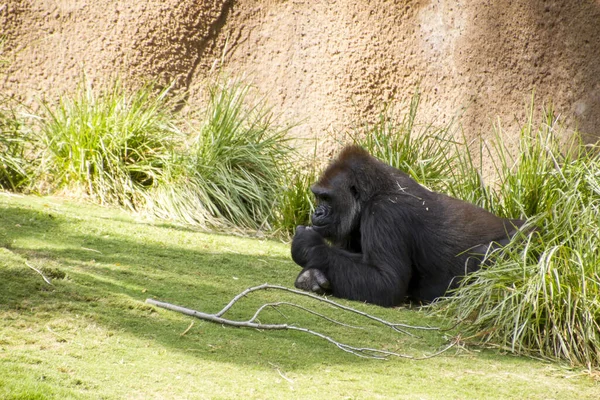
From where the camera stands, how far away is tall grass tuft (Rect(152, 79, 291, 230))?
24.6ft

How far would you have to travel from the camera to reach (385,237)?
16.2 feet

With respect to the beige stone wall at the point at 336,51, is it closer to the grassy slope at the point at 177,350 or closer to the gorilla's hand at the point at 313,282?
the gorilla's hand at the point at 313,282

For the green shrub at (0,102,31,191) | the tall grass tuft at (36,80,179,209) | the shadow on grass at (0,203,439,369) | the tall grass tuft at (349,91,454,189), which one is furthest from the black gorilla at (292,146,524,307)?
the green shrub at (0,102,31,191)

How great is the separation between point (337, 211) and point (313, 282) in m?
0.66

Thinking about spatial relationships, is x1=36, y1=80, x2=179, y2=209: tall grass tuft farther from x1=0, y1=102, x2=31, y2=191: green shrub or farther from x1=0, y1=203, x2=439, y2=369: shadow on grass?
x1=0, y1=203, x2=439, y2=369: shadow on grass

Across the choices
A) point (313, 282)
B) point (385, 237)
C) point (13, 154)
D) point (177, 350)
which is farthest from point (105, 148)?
point (177, 350)

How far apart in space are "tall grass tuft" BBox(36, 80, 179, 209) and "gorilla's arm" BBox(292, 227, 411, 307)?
317cm

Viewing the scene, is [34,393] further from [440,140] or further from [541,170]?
[440,140]

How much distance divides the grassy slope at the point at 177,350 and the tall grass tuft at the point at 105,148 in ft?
9.14

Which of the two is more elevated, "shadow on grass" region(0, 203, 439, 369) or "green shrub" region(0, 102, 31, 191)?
"green shrub" region(0, 102, 31, 191)

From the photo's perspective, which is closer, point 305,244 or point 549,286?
point 549,286

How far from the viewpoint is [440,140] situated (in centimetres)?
738

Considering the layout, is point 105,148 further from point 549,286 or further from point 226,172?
point 549,286

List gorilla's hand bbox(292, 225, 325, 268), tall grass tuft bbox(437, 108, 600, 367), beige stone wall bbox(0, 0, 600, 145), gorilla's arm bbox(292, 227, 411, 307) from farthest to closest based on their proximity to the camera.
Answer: beige stone wall bbox(0, 0, 600, 145) → gorilla's hand bbox(292, 225, 325, 268) → gorilla's arm bbox(292, 227, 411, 307) → tall grass tuft bbox(437, 108, 600, 367)
